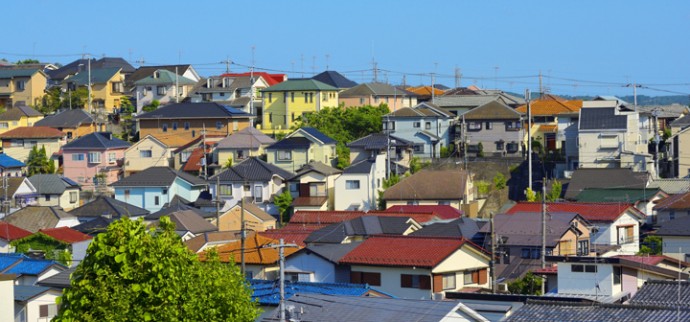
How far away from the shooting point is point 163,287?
1083cm

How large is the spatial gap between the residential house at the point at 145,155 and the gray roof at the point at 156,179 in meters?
3.42

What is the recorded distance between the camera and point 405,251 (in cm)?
2095

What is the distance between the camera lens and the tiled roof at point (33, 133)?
4147cm

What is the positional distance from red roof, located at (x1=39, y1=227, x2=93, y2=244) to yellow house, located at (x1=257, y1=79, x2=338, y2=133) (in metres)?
16.6

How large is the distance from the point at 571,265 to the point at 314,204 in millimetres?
17296

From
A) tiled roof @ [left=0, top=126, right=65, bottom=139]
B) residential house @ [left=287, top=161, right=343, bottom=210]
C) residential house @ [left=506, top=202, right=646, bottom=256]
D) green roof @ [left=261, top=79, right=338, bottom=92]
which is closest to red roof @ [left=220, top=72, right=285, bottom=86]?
green roof @ [left=261, top=79, right=338, bottom=92]

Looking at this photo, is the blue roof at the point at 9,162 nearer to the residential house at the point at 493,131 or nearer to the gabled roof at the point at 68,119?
the gabled roof at the point at 68,119

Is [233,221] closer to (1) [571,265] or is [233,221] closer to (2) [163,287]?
(1) [571,265]

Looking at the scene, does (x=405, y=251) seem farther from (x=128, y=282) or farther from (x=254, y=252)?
(x=128, y=282)

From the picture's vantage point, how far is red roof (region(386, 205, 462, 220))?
95.2ft

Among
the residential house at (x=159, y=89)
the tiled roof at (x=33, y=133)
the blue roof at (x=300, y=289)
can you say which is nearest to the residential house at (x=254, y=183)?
the tiled roof at (x=33, y=133)

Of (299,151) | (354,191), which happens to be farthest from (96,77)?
(354,191)

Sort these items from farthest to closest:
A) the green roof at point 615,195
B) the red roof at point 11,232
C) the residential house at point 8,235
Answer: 1. the green roof at point 615,195
2. the red roof at point 11,232
3. the residential house at point 8,235

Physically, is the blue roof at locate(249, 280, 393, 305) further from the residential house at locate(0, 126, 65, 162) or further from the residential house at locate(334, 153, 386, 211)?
the residential house at locate(0, 126, 65, 162)
